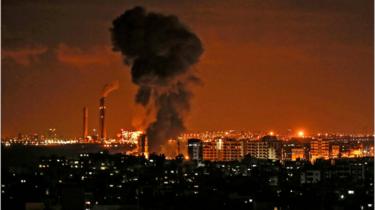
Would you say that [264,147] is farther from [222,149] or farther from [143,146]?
[143,146]

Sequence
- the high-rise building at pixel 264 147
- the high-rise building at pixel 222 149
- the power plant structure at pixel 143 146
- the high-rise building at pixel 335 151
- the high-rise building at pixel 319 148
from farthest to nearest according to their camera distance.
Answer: the high-rise building at pixel 264 147 < the high-rise building at pixel 319 148 < the high-rise building at pixel 335 151 < the high-rise building at pixel 222 149 < the power plant structure at pixel 143 146

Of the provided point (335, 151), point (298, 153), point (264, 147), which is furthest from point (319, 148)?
point (264, 147)

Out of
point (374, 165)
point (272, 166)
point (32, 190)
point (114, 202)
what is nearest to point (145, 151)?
point (272, 166)

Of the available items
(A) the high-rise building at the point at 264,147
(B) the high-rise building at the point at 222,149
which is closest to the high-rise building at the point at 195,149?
(B) the high-rise building at the point at 222,149

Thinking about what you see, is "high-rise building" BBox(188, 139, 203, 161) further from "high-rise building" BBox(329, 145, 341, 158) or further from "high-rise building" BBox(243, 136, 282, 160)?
"high-rise building" BBox(329, 145, 341, 158)

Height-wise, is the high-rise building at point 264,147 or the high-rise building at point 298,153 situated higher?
the high-rise building at point 264,147

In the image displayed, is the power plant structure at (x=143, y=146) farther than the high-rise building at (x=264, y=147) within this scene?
No

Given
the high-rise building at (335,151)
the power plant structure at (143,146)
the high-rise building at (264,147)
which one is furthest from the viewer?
the high-rise building at (264,147)

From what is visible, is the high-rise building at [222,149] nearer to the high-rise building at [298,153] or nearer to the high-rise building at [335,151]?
the high-rise building at [298,153]
